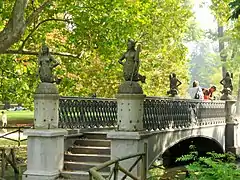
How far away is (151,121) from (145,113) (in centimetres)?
56

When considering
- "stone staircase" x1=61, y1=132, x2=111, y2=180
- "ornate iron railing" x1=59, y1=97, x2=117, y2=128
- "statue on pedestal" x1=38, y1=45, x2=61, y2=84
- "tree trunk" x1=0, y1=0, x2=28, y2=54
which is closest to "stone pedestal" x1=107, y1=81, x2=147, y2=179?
"stone staircase" x1=61, y1=132, x2=111, y2=180

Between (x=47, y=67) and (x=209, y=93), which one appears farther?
(x=209, y=93)

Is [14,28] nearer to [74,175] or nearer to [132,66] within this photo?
[132,66]

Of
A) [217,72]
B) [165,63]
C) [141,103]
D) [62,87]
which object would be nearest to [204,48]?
[217,72]

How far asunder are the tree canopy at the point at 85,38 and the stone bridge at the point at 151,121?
269cm

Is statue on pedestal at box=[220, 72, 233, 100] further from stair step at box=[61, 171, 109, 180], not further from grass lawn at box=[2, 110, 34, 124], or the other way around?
grass lawn at box=[2, 110, 34, 124]

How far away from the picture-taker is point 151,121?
13875mm

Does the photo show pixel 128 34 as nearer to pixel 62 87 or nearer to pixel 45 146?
pixel 62 87

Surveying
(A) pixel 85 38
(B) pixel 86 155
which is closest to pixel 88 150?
(B) pixel 86 155

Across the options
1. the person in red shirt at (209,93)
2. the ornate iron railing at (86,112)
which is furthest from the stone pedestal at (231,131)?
the ornate iron railing at (86,112)

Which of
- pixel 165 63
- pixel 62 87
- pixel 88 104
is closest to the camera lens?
pixel 88 104

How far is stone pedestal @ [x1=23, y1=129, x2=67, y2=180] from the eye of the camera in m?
12.2

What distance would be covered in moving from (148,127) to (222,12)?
1268 cm

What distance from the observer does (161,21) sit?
92.9 feet
